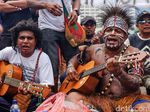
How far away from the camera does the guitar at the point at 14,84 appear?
499cm

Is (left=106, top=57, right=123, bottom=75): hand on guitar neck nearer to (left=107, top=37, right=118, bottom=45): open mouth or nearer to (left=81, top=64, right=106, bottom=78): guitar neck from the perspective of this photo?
(left=81, top=64, right=106, bottom=78): guitar neck

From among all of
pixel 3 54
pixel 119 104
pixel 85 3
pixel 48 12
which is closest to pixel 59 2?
pixel 48 12

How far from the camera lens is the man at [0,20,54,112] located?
17.2 feet

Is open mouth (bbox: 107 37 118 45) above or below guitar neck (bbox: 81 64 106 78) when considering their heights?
above

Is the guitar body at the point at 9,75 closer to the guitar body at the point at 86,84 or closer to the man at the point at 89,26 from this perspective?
the guitar body at the point at 86,84

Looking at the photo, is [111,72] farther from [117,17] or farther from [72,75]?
[117,17]

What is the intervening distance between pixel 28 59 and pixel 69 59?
73cm

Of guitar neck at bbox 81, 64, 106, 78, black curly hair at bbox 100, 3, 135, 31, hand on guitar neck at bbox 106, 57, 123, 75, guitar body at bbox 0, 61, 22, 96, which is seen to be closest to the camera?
hand on guitar neck at bbox 106, 57, 123, 75

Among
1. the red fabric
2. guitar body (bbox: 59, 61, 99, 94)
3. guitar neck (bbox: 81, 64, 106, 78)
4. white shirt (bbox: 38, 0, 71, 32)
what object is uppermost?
white shirt (bbox: 38, 0, 71, 32)

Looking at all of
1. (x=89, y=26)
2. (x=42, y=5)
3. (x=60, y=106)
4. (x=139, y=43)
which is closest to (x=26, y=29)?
(x=42, y=5)

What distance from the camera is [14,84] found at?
16.7ft

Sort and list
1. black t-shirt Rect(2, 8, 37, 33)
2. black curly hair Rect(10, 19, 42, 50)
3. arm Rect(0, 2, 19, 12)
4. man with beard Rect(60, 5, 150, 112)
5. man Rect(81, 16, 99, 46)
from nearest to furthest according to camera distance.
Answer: man with beard Rect(60, 5, 150, 112)
black curly hair Rect(10, 19, 42, 50)
arm Rect(0, 2, 19, 12)
black t-shirt Rect(2, 8, 37, 33)
man Rect(81, 16, 99, 46)

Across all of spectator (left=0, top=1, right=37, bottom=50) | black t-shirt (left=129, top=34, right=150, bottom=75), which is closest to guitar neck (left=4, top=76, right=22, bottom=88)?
spectator (left=0, top=1, right=37, bottom=50)

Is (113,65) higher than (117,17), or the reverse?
(117,17)
